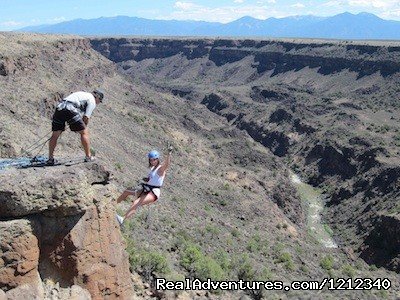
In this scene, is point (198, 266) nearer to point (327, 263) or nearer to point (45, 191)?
point (45, 191)

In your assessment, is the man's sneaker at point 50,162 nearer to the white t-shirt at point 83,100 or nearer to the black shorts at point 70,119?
the black shorts at point 70,119

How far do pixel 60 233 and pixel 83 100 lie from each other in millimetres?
3245

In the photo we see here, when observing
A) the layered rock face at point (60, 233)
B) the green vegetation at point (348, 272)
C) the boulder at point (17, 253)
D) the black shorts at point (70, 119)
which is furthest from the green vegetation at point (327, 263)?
the boulder at point (17, 253)

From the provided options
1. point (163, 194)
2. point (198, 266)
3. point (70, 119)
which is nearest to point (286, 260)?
point (198, 266)

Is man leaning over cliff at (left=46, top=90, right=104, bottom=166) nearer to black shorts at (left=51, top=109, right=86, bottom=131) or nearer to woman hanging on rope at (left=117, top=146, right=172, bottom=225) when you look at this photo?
black shorts at (left=51, top=109, right=86, bottom=131)

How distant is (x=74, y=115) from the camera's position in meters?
11.3

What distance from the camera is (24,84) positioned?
140ft

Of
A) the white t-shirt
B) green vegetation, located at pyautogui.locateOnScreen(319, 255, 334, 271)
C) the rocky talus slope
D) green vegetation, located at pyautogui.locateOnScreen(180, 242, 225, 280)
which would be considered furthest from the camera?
green vegetation, located at pyautogui.locateOnScreen(319, 255, 334, 271)

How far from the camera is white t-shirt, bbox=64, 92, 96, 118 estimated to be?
11398 mm

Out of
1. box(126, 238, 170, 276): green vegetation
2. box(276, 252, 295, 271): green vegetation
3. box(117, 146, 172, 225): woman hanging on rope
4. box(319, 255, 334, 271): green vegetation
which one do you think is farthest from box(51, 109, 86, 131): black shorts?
box(319, 255, 334, 271): green vegetation

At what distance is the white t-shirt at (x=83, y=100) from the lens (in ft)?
37.4

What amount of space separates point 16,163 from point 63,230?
7.25ft

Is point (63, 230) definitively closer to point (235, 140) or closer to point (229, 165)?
point (229, 165)

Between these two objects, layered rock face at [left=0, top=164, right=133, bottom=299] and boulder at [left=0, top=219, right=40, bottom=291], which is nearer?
boulder at [left=0, top=219, right=40, bottom=291]
